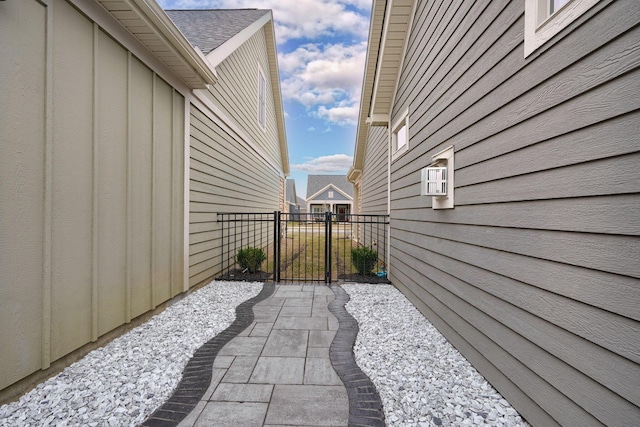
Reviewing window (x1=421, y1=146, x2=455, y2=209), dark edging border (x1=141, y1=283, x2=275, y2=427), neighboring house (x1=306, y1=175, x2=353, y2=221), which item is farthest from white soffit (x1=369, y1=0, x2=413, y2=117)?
neighboring house (x1=306, y1=175, x2=353, y2=221)

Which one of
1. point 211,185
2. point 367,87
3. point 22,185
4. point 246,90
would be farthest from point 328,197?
point 22,185

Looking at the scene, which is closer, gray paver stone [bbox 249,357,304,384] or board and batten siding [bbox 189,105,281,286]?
gray paver stone [bbox 249,357,304,384]

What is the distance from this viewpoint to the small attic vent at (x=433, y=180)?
2.93 meters

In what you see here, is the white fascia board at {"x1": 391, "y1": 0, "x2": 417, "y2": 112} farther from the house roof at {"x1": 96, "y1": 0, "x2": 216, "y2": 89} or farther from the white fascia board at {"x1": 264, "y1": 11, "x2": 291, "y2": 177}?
the white fascia board at {"x1": 264, "y1": 11, "x2": 291, "y2": 177}

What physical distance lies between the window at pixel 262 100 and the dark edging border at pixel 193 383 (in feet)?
23.3

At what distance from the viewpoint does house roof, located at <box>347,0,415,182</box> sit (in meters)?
4.34

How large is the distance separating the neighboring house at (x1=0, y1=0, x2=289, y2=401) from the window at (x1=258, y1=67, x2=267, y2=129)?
4095 mm

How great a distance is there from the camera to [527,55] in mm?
1773

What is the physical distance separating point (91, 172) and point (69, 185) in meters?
0.26

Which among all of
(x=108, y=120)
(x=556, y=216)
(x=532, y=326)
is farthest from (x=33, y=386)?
(x=556, y=216)

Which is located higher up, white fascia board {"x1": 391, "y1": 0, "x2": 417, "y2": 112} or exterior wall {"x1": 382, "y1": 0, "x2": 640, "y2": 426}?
white fascia board {"x1": 391, "y1": 0, "x2": 417, "y2": 112}

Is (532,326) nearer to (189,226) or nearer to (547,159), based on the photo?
(547,159)

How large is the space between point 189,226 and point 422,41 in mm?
4255

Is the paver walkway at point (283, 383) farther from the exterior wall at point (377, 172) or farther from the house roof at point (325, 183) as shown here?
the house roof at point (325, 183)
